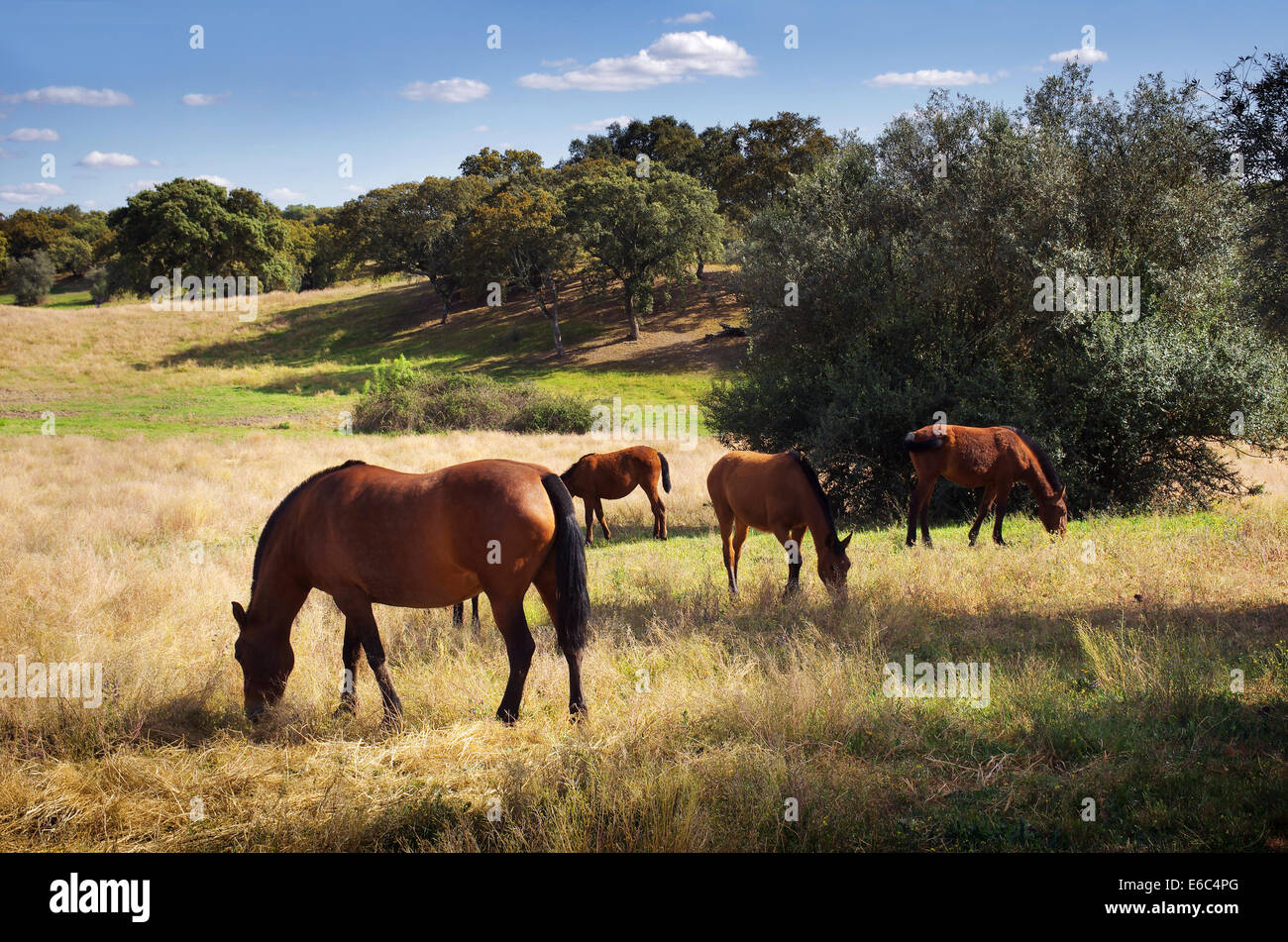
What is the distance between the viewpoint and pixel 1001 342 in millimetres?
17938

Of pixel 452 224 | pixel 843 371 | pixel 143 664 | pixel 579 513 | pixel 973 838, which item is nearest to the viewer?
pixel 973 838

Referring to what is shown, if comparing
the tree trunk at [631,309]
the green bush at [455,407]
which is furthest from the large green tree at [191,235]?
the green bush at [455,407]

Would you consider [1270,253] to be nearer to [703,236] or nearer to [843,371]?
[843,371]

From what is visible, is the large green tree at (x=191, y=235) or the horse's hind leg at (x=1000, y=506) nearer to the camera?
the horse's hind leg at (x=1000, y=506)

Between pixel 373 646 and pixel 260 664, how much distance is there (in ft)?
3.45

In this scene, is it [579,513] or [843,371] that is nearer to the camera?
[843,371]

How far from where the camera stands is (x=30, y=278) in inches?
2795

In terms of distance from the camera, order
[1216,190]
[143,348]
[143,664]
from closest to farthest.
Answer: [143,664] < [1216,190] < [143,348]

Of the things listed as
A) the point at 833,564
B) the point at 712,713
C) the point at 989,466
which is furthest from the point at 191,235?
the point at 712,713

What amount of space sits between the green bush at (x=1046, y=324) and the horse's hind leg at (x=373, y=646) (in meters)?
12.7

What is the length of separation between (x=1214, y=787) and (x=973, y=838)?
1.61 metres

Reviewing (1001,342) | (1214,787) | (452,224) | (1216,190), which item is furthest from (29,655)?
(452,224)

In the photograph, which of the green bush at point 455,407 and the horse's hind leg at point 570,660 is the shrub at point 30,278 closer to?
the green bush at point 455,407

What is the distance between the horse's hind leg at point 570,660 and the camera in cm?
596
